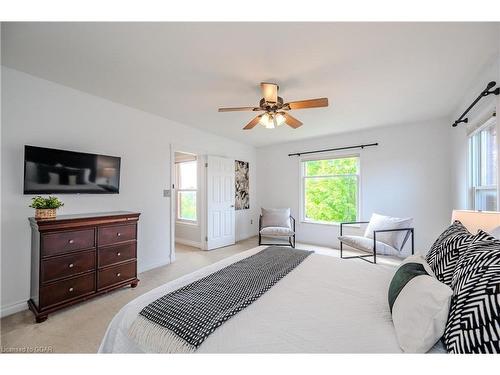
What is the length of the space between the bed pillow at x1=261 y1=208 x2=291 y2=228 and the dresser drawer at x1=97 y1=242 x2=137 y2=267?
102 inches

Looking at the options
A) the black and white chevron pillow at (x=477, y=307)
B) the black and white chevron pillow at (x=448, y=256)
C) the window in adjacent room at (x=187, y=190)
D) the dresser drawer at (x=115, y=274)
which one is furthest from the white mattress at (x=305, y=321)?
the window in adjacent room at (x=187, y=190)

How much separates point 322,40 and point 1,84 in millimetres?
2936

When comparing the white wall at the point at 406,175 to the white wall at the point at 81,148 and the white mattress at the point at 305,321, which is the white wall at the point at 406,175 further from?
the white wall at the point at 81,148

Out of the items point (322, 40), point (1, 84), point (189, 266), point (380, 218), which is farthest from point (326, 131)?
point (1, 84)

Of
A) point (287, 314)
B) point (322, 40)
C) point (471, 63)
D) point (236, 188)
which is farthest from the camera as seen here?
point (236, 188)

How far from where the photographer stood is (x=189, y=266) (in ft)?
10.9

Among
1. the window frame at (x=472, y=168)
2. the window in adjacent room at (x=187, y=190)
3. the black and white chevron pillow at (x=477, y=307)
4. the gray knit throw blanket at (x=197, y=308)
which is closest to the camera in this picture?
the black and white chevron pillow at (x=477, y=307)

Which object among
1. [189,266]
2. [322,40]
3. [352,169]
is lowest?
[189,266]

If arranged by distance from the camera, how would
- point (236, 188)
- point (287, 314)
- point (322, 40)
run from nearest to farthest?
point (287, 314)
point (322, 40)
point (236, 188)

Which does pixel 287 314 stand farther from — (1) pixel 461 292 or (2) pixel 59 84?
(2) pixel 59 84

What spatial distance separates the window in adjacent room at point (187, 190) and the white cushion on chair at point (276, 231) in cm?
157

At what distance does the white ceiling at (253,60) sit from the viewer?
→ 4.95 ft

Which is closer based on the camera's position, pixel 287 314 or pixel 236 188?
pixel 287 314

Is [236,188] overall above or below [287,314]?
above
